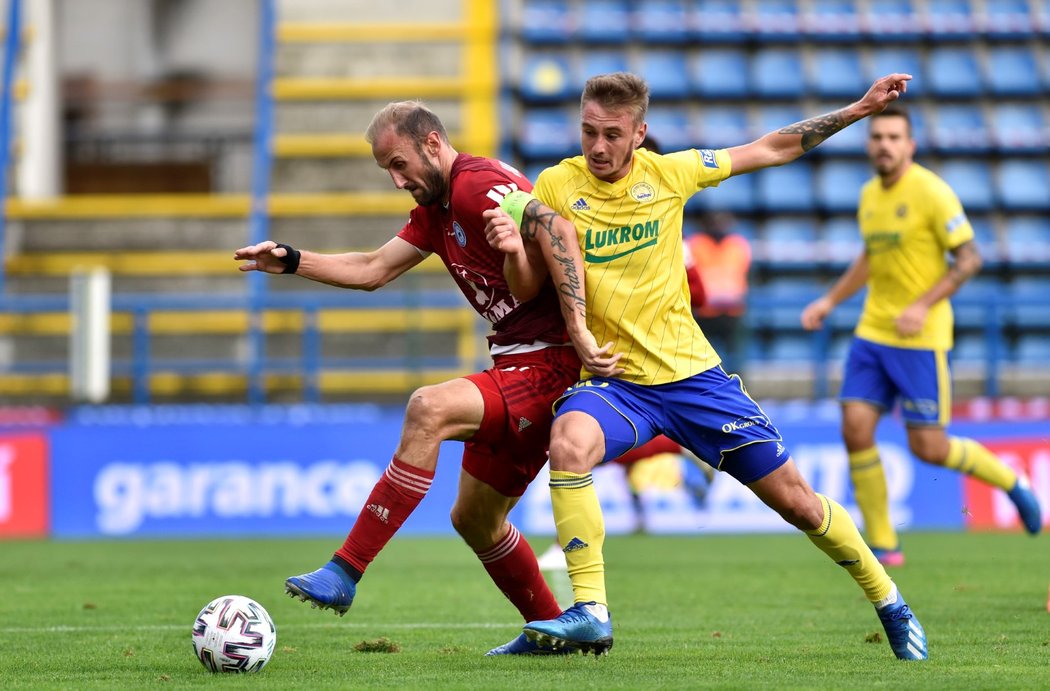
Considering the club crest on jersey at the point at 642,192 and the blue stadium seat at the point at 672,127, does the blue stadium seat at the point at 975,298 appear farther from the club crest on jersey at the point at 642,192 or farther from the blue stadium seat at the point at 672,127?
the club crest on jersey at the point at 642,192

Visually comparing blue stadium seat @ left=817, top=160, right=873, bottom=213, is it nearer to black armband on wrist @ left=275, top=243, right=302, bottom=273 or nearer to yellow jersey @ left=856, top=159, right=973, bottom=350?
yellow jersey @ left=856, top=159, right=973, bottom=350

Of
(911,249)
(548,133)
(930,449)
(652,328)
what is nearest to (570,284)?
(652,328)

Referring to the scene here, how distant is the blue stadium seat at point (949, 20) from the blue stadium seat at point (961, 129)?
0.91m

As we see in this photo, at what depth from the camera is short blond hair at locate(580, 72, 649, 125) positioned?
17.1 ft

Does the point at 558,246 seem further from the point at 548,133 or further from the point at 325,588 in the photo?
the point at 548,133

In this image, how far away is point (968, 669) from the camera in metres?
5.10

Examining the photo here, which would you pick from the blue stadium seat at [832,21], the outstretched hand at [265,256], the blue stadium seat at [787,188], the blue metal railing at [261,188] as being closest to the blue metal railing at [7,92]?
the blue metal railing at [261,188]

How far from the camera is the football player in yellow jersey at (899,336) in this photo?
9.17m

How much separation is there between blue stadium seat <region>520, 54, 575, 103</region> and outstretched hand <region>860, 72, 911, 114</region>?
512 inches

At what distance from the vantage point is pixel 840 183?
18.1 meters

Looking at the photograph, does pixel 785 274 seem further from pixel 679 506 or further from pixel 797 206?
pixel 679 506

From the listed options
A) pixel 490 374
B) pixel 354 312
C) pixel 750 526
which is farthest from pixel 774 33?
pixel 490 374

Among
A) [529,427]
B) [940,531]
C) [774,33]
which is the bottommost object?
[940,531]

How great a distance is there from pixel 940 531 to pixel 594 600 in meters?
8.54
